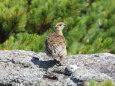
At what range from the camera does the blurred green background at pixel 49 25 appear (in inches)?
221

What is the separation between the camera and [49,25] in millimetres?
6547

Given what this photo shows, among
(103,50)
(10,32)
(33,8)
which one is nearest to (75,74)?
(103,50)

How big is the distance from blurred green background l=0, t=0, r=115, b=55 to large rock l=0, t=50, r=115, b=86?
135 centimetres

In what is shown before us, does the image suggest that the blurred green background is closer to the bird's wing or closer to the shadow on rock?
the bird's wing

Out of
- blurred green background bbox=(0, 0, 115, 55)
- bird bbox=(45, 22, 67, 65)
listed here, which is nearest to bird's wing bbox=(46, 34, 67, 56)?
bird bbox=(45, 22, 67, 65)

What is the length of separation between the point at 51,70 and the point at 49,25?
2.94 metres

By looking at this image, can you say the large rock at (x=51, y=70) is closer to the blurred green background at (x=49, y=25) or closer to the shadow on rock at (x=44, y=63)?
the shadow on rock at (x=44, y=63)

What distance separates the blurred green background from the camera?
5.63 meters

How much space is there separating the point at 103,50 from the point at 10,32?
1431 mm

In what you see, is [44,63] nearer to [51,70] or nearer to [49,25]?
[51,70]

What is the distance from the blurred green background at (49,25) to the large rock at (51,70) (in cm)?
135

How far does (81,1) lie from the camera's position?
723 cm

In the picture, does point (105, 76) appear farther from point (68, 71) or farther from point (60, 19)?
point (60, 19)

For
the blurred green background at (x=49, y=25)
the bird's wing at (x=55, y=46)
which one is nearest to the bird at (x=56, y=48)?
the bird's wing at (x=55, y=46)
